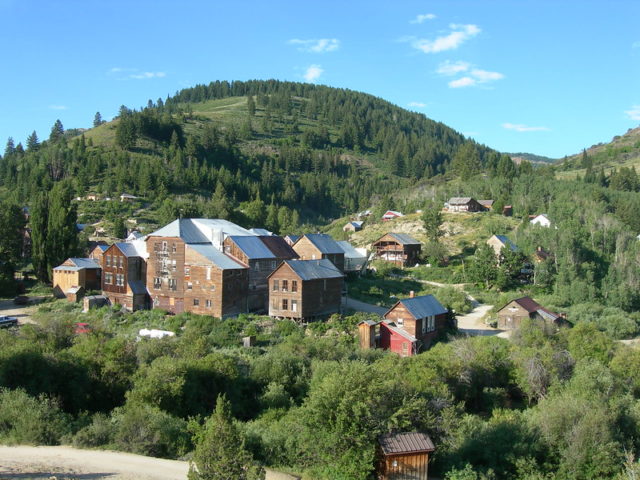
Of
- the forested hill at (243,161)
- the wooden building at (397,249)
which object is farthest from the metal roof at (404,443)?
the forested hill at (243,161)

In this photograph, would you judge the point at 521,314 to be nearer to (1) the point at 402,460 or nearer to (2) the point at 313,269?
(2) the point at 313,269

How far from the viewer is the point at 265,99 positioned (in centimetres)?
18725

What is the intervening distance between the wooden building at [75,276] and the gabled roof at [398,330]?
24.6m

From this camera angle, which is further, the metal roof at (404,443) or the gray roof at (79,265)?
the gray roof at (79,265)

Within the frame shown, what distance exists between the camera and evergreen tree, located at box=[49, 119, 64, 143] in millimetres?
123375

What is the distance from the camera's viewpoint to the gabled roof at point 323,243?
162 ft

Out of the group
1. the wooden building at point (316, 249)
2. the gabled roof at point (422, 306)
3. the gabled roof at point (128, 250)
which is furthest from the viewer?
the wooden building at point (316, 249)

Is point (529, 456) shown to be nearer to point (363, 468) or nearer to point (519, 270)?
point (363, 468)

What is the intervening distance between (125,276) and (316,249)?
15391 mm

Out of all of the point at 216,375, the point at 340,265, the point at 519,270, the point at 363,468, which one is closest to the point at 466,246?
the point at 519,270

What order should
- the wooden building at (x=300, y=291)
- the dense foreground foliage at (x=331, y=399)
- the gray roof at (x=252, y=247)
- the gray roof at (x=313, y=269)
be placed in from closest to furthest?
the dense foreground foliage at (x=331, y=399) → the wooden building at (x=300, y=291) → the gray roof at (x=313, y=269) → the gray roof at (x=252, y=247)

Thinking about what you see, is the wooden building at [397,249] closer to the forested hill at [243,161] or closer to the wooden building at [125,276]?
the forested hill at [243,161]

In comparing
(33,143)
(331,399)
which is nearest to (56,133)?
(33,143)

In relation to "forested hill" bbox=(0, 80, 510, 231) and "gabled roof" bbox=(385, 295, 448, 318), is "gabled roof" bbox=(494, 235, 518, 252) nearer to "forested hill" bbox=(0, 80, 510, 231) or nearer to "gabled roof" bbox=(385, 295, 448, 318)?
"gabled roof" bbox=(385, 295, 448, 318)
